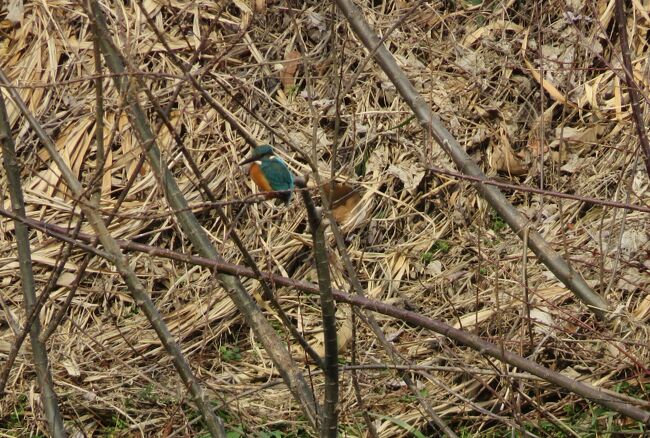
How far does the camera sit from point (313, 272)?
543 centimetres

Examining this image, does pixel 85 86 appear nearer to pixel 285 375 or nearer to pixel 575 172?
pixel 575 172

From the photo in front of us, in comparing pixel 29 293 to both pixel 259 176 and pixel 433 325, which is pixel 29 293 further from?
pixel 259 176

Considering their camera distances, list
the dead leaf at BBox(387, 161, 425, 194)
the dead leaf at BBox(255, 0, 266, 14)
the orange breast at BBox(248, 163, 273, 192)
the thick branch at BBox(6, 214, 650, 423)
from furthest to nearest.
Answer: the dead leaf at BBox(255, 0, 266, 14) < the dead leaf at BBox(387, 161, 425, 194) < the orange breast at BBox(248, 163, 273, 192) < the thick branch at BBox(6, 214, 650, 423)

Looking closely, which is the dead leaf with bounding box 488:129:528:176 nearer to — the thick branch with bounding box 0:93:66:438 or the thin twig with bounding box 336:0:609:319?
the thin twig with bounding box 336:0:609:319

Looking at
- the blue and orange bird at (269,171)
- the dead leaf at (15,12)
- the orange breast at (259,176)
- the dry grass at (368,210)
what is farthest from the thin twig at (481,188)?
the dead leaf at (15,12)

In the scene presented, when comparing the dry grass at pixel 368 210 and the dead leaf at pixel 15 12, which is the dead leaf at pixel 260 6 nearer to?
the dry grass at pixel 368 210

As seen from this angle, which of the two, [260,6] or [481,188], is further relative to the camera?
[260,6]

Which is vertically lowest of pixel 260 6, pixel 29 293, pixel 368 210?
pixel 368 210

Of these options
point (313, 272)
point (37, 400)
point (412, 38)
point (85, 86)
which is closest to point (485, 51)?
point (412, 38)

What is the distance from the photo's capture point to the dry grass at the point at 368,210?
472 centimetres

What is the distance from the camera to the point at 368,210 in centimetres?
558

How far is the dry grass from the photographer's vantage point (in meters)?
4.72

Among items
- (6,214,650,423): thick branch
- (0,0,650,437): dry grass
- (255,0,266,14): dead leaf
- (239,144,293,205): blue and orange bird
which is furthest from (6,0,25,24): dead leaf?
(6,214,650,423): thick branch

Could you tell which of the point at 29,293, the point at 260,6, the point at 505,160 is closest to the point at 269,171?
the point at 29,293
